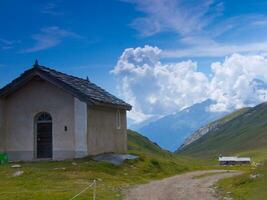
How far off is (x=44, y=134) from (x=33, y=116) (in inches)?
73.7

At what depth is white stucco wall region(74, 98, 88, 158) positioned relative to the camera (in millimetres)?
A: 39781

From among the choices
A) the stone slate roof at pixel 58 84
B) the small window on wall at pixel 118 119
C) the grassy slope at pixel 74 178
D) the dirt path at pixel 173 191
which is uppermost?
the stone slate roof at pixel 58 84

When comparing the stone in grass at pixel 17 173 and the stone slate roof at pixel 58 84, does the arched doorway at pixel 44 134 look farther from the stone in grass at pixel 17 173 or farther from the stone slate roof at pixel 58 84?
the stone in grass at pixel 17 173

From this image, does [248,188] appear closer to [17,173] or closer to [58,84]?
[17,173]

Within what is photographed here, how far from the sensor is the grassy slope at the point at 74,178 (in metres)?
24.7

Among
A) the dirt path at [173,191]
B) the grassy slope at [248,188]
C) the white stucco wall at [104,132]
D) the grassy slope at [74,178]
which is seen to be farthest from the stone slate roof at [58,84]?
the grassy slope at [248,188]

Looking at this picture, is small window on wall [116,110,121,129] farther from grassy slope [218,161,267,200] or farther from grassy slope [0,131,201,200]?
grassy slope [218,161,267,200]

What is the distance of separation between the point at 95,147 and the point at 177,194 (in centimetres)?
1612

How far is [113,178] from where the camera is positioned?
3362cm

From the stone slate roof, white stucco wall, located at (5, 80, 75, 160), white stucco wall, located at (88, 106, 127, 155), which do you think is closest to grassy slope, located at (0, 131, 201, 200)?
white stucco wall, located at (88, 106, 127, 155)

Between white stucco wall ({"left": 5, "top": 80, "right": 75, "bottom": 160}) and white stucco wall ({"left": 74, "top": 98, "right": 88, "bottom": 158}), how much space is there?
56 centimetres

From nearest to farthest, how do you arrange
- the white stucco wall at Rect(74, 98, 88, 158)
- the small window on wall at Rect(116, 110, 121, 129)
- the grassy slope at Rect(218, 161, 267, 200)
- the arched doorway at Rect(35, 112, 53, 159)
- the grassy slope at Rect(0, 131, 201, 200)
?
the grassy slope at Rect(218, 161, 267, 200) → the grassy slope at Rect(0, 131, 201, 200) → the white stucco wall at Rect(74, 98, 88, 158) → the arched doorway at Rect(35, 112, 53, 159) → the small window on wall at Rect(116, 110, 121, 129)

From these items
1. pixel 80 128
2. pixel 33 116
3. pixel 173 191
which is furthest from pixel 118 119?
pixel 173 191

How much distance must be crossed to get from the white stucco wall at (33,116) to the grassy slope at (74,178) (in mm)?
3198
